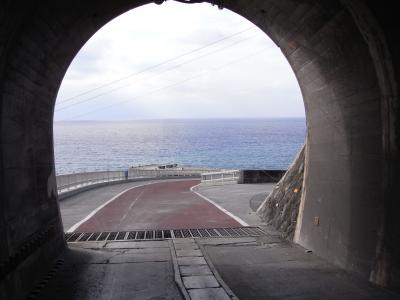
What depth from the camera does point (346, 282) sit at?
8617 mm

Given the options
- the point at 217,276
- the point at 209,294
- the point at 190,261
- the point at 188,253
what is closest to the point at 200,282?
the point at 217,276

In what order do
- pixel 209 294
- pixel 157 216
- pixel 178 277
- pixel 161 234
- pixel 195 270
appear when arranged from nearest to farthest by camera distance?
1. pixel 209 294
2. pixel 178 277
3. pixel 195 270
4. pixel 161 234
5. pixel 157 216

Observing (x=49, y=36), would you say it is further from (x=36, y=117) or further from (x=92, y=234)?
(x=92, y=234)

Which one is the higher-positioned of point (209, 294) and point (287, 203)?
point (287, 203)

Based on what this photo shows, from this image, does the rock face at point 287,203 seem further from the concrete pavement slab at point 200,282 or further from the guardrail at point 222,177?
the guardrail at point 222,177

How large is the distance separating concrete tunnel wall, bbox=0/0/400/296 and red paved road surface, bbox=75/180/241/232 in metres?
4.14

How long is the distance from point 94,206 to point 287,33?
43.9ft

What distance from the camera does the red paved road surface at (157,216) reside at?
15336 mm

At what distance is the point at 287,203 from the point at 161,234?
3.76m

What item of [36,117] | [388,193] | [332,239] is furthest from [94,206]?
[388,193]

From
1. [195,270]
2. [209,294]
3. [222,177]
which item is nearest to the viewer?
[209,294]

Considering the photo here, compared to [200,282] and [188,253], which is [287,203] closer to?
[188,253]

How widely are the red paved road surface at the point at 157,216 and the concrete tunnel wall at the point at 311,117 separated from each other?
4144 millimetres

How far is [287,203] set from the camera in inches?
554
